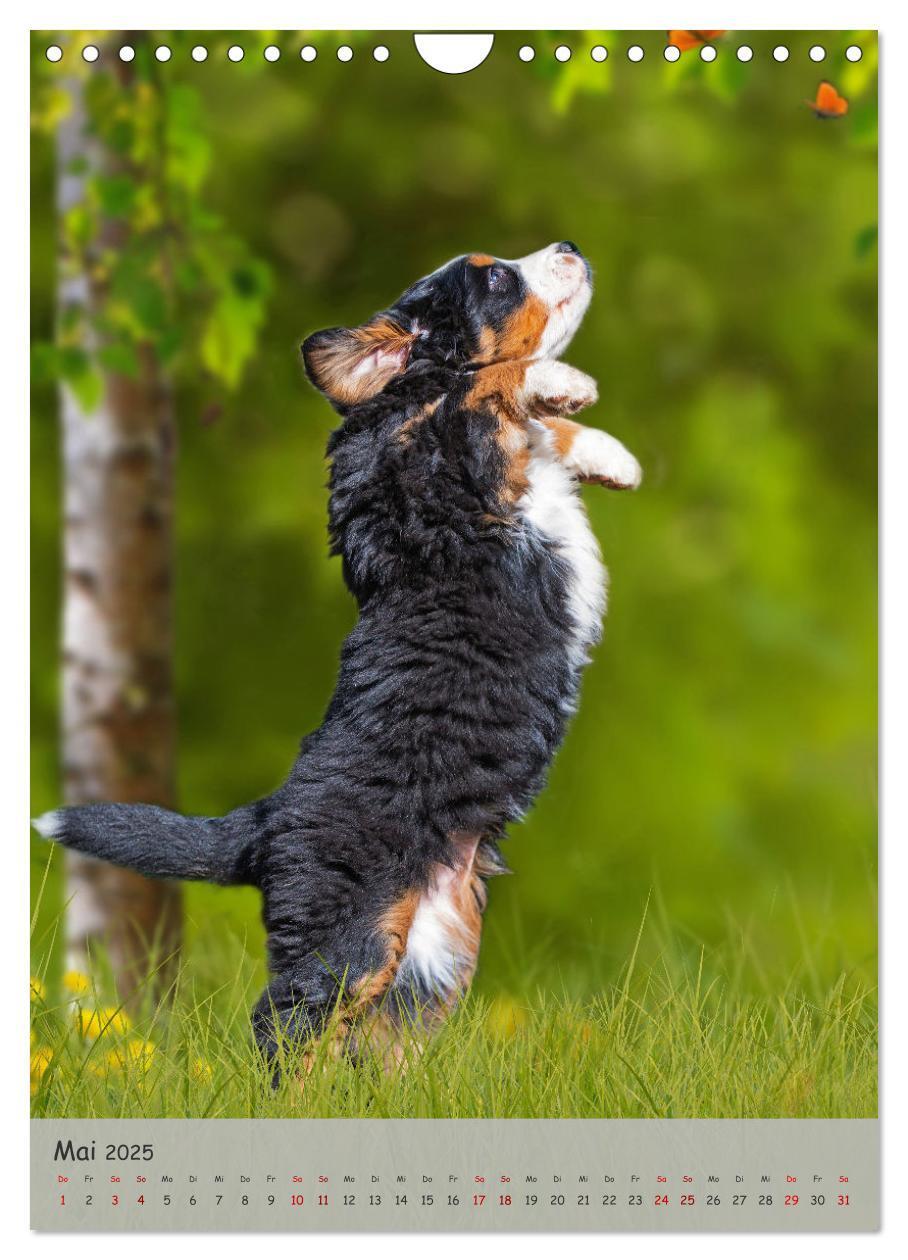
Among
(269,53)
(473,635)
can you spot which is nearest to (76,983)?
(473,635)

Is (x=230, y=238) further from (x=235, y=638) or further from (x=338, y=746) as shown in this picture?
(x=338, y=746)

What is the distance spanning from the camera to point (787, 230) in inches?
147

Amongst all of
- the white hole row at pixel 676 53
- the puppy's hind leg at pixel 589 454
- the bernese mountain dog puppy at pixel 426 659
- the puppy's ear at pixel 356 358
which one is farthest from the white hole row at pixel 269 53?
the puppy's hind leg at pixel 589 454

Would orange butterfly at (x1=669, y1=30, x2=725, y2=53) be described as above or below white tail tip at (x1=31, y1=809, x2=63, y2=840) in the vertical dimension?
above

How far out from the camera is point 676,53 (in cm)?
355

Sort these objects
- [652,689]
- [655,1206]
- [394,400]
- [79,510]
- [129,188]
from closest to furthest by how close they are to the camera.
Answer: [655,1206] < [394,400] < [652,689] < [129,188] < [79,510]

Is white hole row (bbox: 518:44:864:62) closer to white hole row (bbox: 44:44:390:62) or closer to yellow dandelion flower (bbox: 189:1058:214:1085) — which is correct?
white hole row (bbox: 44:44:390:62)

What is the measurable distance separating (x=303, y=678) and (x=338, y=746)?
32cm

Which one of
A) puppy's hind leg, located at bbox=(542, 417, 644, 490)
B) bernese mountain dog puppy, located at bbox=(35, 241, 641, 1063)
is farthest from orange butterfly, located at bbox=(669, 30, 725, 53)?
puppy's hind leg, located at bbox=(542, 417, 644, 490)

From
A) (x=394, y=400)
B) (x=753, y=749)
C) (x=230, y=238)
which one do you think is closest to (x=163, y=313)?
(x=230, y=238)

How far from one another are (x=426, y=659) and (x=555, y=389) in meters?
0.73

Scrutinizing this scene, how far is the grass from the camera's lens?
3.20m

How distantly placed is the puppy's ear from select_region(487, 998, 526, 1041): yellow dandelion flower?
1440mm

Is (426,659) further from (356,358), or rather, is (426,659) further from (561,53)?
(561,53)
